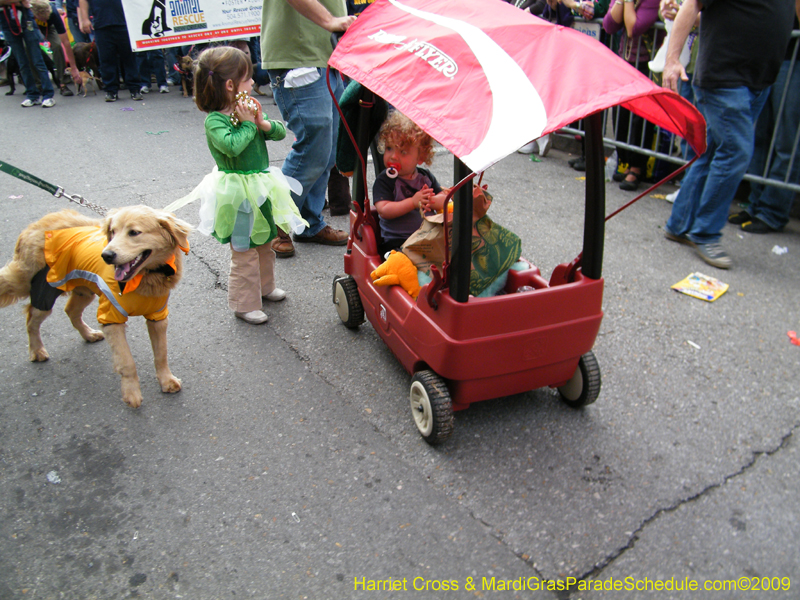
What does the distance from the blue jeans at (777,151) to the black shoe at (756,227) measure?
0.03 metres

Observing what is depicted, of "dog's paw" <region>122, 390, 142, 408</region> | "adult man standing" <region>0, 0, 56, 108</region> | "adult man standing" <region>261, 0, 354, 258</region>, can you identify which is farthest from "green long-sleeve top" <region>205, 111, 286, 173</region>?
"adult man standing" <region>0, 0, 56, 108</region>

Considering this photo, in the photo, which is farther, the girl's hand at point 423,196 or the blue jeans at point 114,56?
the blue jeans at point 114,56

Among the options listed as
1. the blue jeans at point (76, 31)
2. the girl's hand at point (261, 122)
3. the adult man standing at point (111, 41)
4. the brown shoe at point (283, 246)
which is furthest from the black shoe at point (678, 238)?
the blue jeans at point (76, 31)

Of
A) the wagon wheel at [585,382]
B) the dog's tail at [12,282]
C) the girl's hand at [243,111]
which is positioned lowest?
the wagon wheel at [585,382]

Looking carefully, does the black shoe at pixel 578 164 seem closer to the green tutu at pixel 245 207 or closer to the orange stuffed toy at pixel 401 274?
the green tutu at pixel 245 207

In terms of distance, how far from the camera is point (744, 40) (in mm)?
3938

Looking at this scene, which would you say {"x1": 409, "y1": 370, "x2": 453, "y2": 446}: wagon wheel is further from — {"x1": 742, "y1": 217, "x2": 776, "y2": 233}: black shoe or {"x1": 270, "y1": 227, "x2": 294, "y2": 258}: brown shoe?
{"x1": 742, "y1": 217, "x2": 776, "y2": 233}: black shoe

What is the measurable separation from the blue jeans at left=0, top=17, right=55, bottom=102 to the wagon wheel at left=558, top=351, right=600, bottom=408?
32.6 feet

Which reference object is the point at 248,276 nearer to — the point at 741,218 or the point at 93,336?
the point at 93,336

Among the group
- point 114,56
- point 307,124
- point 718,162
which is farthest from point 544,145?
point 114,56

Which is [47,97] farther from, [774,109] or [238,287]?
[774,109]

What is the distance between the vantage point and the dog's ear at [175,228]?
2.55 m

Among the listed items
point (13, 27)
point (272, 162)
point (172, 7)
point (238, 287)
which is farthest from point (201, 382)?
point (13, 27)

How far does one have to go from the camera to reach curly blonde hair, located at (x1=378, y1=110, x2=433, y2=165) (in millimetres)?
2980
